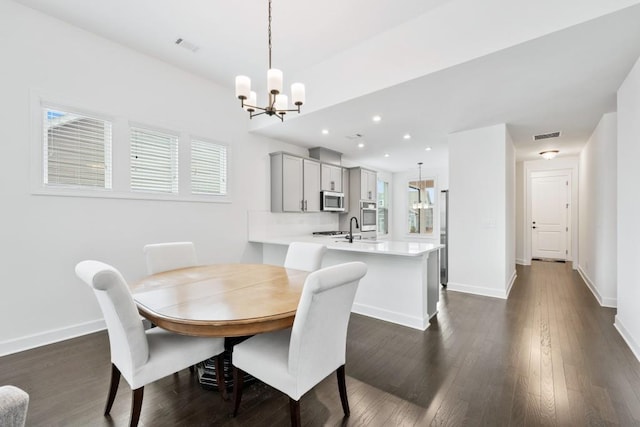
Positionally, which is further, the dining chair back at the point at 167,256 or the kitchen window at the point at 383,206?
the kitchen window at the point at 383,206

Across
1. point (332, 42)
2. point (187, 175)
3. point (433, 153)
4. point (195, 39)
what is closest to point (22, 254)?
A: point (187, 175)

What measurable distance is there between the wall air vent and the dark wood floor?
122 inches

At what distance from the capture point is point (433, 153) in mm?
5992

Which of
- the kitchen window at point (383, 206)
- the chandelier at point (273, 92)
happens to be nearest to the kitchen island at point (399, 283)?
the chandelier at point (273, 92)

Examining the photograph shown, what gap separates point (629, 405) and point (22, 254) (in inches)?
187

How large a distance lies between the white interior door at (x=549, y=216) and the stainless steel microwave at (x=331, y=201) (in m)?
5.09

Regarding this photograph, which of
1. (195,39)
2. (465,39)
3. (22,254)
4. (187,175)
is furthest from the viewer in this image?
(187,175)

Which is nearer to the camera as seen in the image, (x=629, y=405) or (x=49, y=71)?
(x=629, y=405)

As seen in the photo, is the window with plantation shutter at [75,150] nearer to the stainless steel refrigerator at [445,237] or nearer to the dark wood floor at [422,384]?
the dark wood floor at [422,384]

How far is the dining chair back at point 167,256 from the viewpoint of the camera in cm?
256

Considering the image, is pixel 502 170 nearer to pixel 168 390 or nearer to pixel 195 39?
pixel 195 39

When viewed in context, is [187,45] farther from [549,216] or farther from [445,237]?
[549,216]

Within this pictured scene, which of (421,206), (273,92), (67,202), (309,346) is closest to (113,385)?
(309,346)

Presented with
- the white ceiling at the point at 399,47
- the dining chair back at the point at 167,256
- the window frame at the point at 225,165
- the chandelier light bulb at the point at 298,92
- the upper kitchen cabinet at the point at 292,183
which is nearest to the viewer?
the chandelier light bulb at the point at 298,92
